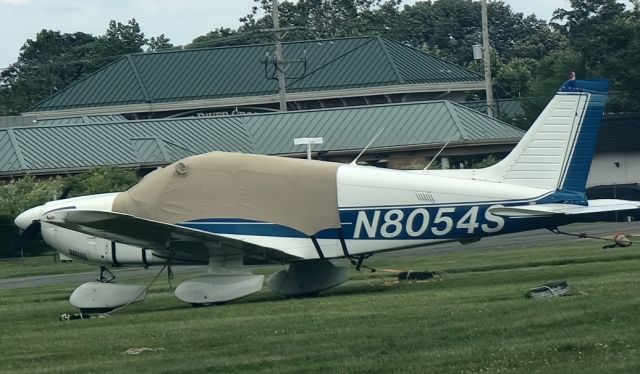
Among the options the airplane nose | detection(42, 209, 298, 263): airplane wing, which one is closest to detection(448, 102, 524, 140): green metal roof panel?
the airplane nose

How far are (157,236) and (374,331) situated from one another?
6.67 metres

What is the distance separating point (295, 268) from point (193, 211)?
81.2 inches

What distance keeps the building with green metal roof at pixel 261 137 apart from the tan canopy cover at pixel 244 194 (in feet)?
101

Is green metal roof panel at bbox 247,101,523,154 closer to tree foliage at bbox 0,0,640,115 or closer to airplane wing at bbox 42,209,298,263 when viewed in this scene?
tree foliage at bbox 0,0,640,115

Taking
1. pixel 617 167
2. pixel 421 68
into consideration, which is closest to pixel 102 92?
pixel 421 68

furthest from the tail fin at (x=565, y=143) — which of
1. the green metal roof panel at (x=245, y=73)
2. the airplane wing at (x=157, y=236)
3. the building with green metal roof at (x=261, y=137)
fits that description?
the green metal roof panel at (x=245, y=73)

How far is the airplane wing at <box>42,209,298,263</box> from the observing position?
20453 millimetres

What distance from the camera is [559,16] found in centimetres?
11081

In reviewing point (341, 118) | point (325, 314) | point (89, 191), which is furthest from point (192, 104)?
point (325, 314)

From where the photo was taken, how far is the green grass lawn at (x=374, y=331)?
13.1 meters

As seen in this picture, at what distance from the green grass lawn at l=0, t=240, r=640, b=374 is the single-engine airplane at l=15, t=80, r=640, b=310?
0.78 meters

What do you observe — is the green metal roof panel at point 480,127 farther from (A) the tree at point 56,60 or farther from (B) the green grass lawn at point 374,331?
(A) the tree at point 56,60

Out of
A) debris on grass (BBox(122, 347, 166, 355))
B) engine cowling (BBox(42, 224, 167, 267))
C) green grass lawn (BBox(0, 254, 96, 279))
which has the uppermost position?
engine cowling (BBox(42, 224, 167, 267))

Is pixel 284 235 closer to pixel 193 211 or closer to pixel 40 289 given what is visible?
pixel 193 211
